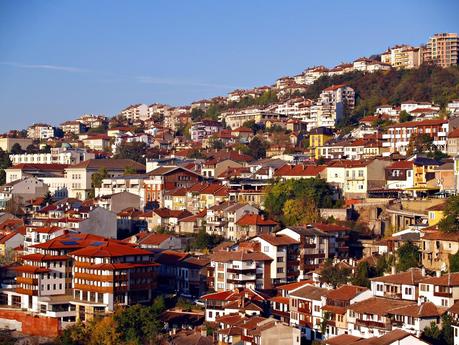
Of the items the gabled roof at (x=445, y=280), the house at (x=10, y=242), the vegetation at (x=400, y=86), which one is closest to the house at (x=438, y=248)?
the gabled roof at (x=445, y=280)

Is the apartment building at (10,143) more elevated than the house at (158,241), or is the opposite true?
the apartment building at (10,143)

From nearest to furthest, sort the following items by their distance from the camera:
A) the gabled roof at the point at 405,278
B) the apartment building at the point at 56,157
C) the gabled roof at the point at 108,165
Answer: the gabled roof at the point at 405,278 → the gabled roof at the point at 108,165 → the apartment building at the point at 56,157

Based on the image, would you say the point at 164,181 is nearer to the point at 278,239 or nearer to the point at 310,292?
the point at 278,239

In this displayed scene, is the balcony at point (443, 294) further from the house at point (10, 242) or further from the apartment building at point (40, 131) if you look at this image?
the apartment building at point (40, 131)

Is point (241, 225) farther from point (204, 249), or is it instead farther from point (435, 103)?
point (435, 103)

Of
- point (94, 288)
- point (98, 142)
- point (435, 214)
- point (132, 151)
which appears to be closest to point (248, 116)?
point (132, 151)

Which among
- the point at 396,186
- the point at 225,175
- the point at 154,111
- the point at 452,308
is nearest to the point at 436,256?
the point at 452,308
